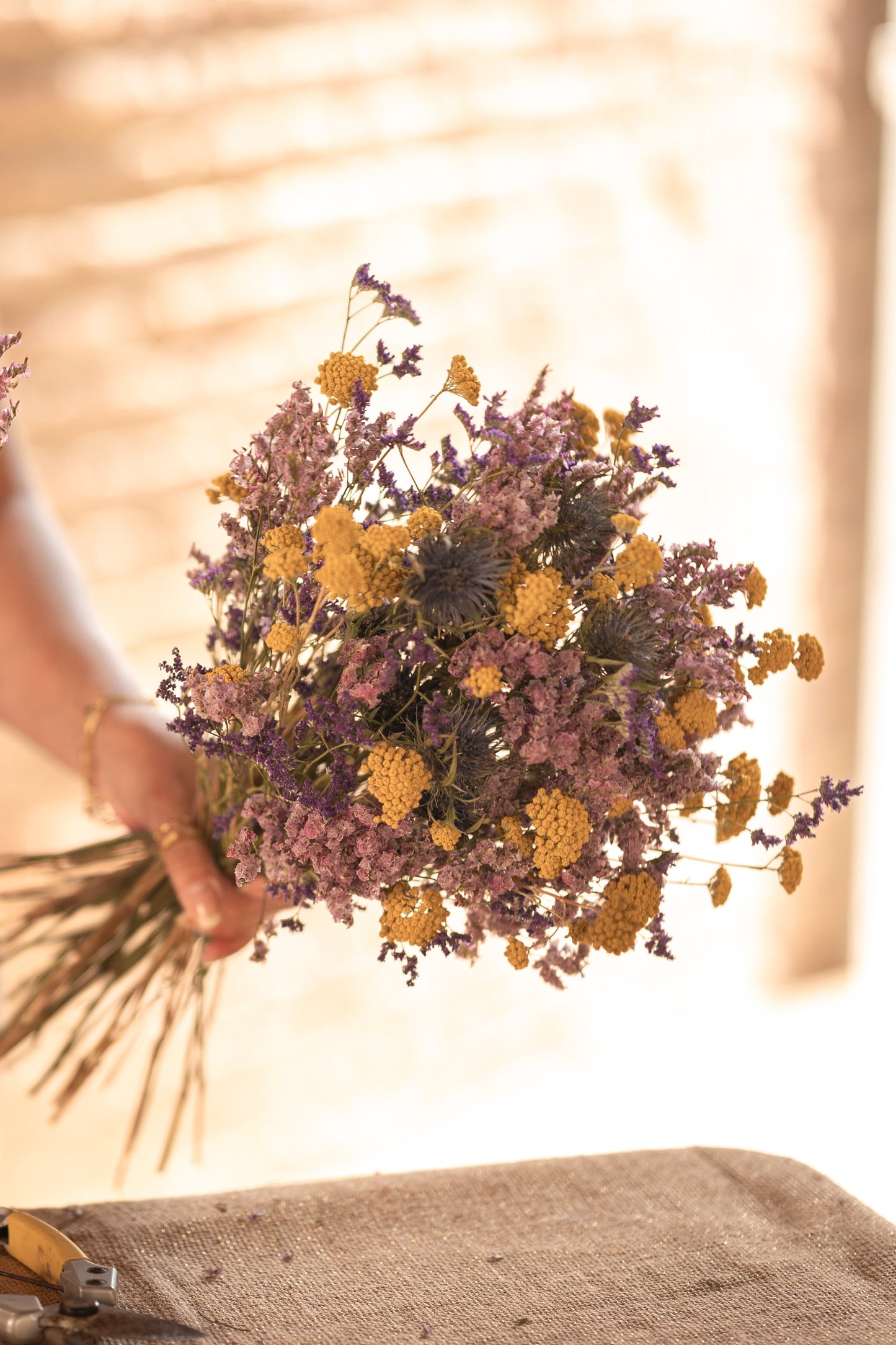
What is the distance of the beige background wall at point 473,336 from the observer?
6.79ft

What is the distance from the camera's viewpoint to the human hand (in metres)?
1.04

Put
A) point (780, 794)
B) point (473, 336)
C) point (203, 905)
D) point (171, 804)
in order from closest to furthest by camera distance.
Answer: point (780, 794)
point (203, 905)
point (171, 804)
point (473, 336)

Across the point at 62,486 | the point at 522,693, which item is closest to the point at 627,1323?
the point at 522,693

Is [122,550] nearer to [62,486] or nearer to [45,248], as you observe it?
[62,486]

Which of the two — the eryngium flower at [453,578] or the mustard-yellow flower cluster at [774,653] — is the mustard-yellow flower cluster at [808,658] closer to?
the mustard-yellow flower cluster at [774,653]

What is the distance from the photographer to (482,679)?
731mm

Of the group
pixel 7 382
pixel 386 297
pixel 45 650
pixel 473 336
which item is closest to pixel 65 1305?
pixel 7 382

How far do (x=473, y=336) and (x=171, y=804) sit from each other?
1.58 m

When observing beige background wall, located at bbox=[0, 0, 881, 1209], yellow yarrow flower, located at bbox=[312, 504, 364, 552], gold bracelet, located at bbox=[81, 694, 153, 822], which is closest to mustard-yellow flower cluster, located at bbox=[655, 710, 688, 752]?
yellow yarrow flower, located at bbox=[312, 504, 364, 552]

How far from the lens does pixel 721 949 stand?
10.3 ft

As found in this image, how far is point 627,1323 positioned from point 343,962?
174 centimetres

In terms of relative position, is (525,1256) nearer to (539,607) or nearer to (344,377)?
(539,607)

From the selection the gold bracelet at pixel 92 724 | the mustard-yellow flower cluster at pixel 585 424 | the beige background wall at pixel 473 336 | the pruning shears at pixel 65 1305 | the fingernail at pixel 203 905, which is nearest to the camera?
the pruning shears at pixel 65 1305

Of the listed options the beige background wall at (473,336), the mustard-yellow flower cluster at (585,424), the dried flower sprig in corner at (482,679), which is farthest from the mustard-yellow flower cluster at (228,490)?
the beige background wall at (473,336)
